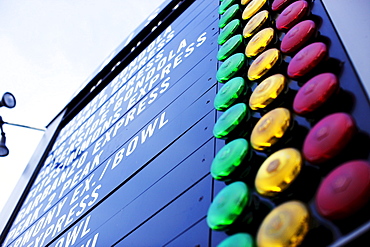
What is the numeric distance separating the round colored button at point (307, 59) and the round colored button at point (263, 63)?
14cm

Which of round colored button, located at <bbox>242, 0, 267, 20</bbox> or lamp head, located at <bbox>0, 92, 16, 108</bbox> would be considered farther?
lamp head, located at <bbox>0, 92, 16, 108</bbox>

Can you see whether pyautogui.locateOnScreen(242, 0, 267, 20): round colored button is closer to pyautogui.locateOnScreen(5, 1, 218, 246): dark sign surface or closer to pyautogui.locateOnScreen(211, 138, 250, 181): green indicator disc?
pyautogui.locateOnScreen(5, 1, 218, 246): dark sign surface

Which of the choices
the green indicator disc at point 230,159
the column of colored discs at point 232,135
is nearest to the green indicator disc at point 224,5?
the column of colored discs at point 232,135

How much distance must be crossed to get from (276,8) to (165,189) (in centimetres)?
94

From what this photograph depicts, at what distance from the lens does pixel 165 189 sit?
6.33 ft

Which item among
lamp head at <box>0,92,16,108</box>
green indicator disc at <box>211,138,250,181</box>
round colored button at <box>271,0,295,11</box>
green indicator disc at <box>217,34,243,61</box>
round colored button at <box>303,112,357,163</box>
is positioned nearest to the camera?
round colored button at <box>303,112,357,163</box>

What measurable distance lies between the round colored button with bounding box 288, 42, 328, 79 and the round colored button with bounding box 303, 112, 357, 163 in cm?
33

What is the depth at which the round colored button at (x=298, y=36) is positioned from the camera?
1.63m

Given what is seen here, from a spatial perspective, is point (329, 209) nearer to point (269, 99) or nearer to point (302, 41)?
point (269, 99)

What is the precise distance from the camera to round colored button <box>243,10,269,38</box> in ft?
6.82

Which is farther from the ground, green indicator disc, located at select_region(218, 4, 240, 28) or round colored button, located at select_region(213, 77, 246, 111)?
green indicator disc, located at select_region(218, 4, 240, 28)

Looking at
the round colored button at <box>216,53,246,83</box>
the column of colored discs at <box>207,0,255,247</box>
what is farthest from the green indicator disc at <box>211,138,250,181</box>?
the round colored button at <box>216,53,246,83</box>

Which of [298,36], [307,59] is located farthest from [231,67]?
[307,59]

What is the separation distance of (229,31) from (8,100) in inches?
110
